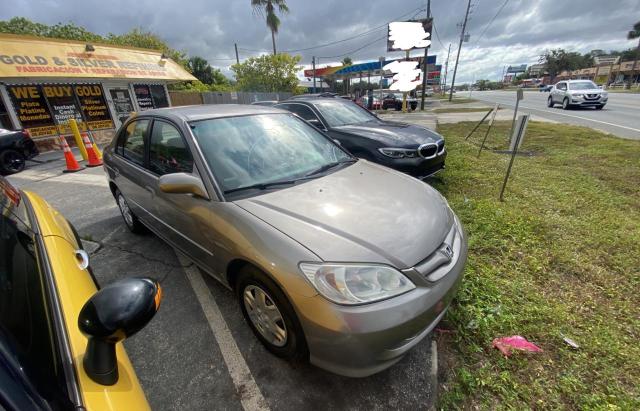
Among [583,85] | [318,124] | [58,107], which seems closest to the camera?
[318,124]

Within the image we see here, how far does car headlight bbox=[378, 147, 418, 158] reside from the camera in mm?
4488

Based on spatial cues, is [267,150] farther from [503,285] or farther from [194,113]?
[503,285]

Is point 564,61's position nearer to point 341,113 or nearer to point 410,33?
point 410,33

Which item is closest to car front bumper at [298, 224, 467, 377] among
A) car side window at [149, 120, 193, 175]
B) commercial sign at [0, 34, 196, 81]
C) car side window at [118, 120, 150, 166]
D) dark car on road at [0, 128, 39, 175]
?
car side window at [149, 120, 193, 175]

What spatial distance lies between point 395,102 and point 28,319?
2647cm

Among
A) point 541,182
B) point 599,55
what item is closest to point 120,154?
point 541,182

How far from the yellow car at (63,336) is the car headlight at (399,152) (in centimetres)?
394

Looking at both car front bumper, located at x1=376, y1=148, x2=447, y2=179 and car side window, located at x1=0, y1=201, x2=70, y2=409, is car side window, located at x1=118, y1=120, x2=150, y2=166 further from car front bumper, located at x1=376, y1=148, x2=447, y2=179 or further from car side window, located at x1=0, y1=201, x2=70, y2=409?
car front bumper, located at x1=376, y1=148, x2=447, y2=179

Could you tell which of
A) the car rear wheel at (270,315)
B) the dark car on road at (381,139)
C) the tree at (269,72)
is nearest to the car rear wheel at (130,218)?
the car rear wheel at (270,315)

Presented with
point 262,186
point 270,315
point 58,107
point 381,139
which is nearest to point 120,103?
point 58,107

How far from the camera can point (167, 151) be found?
2.70m

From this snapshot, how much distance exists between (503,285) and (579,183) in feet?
12.3

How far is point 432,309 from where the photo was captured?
171 centimetres

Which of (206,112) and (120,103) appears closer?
(206,112)
